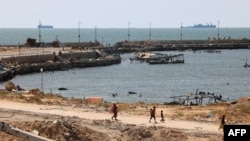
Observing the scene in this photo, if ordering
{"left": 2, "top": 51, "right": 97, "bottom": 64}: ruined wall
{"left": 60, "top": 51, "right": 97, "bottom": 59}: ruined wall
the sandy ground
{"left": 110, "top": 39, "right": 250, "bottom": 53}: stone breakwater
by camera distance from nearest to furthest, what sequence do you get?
the sandy ground < {"left": 2, "top": 51, "right": 97, "bottom": 64}: ruined wall < {"left": 60, "top": 51, "right": 97, "bottom": 59}: ruined wall < {"left": 110, "top": 39, "right": 250, "bottom": 53}: stone breakwater

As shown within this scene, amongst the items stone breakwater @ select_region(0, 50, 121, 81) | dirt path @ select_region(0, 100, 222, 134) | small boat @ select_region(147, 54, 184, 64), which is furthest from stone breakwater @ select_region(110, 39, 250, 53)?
dirt path @ select_region(0, 100, 222, 134)

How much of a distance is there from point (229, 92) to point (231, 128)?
6019cm

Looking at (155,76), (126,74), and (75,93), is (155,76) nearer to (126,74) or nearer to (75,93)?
(126,74)

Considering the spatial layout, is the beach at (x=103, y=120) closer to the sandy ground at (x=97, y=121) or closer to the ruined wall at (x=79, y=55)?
the sandy ground at (x=97, y=121)

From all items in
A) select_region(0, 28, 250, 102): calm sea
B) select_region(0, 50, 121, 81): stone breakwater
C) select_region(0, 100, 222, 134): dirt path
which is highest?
select_region(0, 100, 222, 134): dirt path

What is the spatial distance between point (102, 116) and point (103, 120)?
6.02ft

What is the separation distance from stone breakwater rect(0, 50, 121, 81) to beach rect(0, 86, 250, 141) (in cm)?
4457

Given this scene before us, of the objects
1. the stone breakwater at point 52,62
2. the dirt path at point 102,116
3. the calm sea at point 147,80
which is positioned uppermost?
the dirt path at point 102,116

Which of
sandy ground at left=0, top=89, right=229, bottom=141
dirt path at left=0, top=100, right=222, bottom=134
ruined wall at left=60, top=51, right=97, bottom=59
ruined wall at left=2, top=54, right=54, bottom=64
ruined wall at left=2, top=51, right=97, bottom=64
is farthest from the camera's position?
ruined wall at left=60, top=51, right=97, bottom=59

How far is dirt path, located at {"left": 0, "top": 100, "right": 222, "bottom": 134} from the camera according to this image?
94.3 feet

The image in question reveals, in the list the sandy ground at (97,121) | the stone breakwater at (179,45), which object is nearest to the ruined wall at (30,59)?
the stone breakwater at (179,45)

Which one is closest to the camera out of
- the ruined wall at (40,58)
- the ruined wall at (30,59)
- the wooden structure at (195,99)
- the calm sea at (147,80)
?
the wooden structure at (195,99)

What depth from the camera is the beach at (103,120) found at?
967 inches

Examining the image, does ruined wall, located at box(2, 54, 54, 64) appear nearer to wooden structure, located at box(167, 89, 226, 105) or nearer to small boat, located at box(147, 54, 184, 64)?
small boat, located at box(147, 54, 184, 64)
